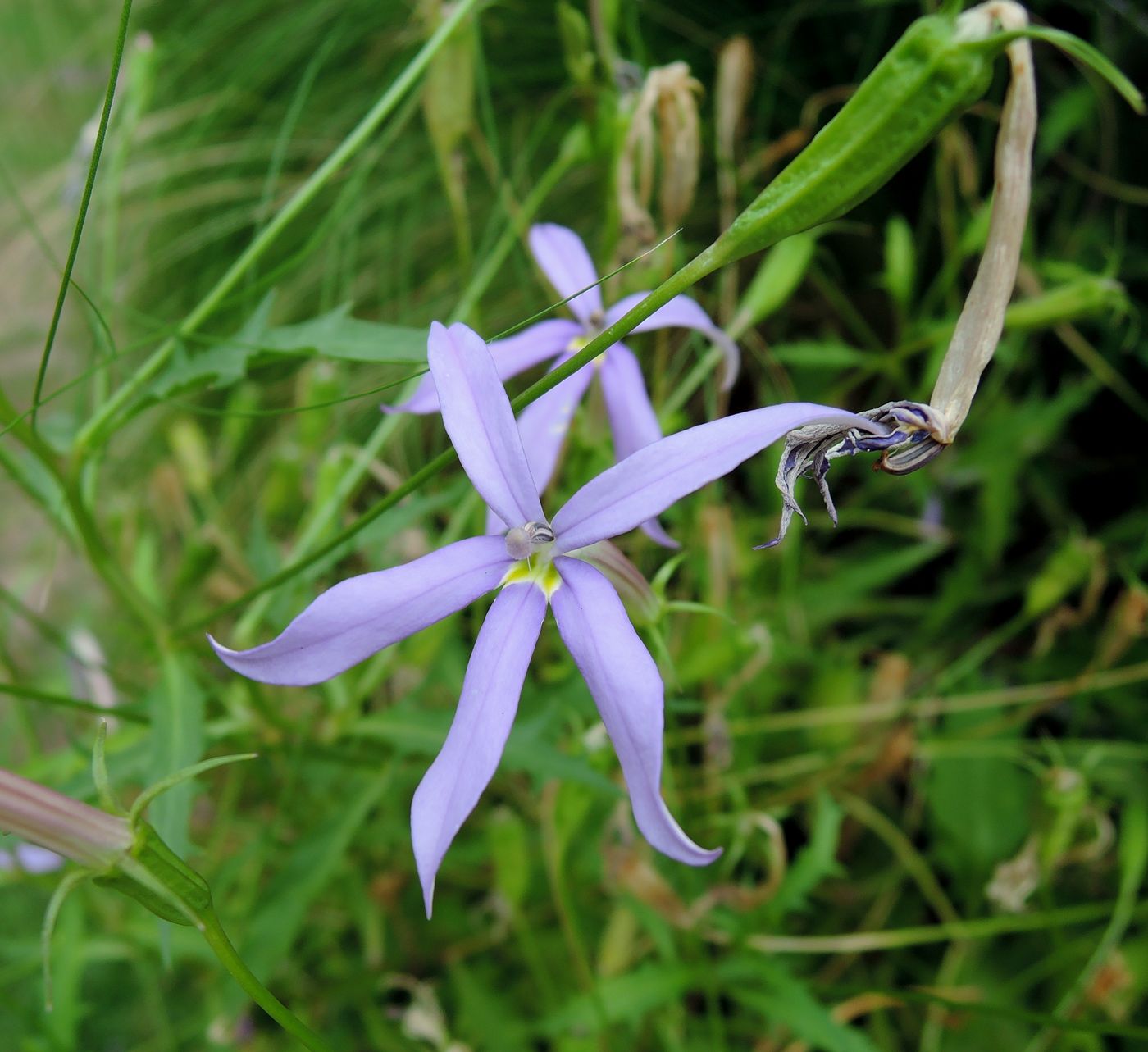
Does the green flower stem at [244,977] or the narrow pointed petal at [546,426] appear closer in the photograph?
the green flower stem at [244,977]

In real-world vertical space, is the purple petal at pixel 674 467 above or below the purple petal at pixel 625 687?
above

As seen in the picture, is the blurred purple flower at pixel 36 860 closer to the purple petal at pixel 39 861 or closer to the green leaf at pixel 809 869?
the purple petal at pixel 39 861

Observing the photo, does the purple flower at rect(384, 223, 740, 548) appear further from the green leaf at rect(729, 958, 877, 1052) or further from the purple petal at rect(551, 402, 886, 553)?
the green leaf at rect(729, 958, 877, 1052)

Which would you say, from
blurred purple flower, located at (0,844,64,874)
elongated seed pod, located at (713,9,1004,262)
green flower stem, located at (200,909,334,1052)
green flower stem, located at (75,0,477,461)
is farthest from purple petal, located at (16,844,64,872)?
elongated seed pod, located at (713,9,1004,262)

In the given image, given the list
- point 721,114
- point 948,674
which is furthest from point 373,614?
point 948,674

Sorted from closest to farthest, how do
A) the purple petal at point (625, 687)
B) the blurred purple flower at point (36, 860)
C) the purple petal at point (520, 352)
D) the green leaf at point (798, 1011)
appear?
1. the purple petal at point (625, 687)
2. the purple petal at point (520, 352)
3. the green leaf at point (798, 1011)
4. the blurred purple flower at point (36, 860)

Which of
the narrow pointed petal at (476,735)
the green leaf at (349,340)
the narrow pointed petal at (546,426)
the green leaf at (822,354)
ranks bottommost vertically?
the narrow pointed petal at (476,735)

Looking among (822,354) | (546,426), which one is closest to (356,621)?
(546,426)

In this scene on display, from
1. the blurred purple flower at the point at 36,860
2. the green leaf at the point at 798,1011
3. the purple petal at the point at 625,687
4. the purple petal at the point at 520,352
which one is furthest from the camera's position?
the blurred purple flower at the point at 36,860

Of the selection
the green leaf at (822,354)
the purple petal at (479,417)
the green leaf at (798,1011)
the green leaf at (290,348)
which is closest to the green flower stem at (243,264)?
the green leaf at (290,348)
